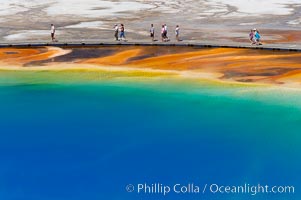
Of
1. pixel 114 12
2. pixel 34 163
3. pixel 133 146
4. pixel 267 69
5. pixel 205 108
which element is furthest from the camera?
pixel 114 12

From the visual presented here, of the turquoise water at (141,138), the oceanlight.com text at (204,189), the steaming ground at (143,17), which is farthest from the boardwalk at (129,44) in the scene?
the oceanlight.com text at (204,189)

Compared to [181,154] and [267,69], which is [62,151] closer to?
[181,154]

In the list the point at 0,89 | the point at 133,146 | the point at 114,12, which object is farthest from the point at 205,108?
the point at 114,12

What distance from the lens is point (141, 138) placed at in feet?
60.2

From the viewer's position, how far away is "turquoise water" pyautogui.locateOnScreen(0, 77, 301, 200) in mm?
14891

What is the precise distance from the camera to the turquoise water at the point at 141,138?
48.9 ft

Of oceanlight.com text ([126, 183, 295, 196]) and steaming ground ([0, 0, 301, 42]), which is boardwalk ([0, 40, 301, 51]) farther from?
oceanlight.com text ([126, 183, 295, 196])

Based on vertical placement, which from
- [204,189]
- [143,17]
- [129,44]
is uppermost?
[143,17]

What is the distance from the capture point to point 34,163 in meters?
16.1

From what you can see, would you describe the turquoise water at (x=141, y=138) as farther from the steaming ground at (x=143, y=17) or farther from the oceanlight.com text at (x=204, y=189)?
the steaming ground at (x=143, y=17)

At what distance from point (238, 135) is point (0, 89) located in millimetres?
11000

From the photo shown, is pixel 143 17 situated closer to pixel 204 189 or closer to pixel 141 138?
pixel 141 138

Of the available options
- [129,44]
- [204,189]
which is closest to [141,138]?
[204,189]

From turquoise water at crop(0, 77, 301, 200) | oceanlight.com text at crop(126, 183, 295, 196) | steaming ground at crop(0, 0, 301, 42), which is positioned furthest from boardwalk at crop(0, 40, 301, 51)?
oceanlight.com text at crop(126, 183, 295, 196)
